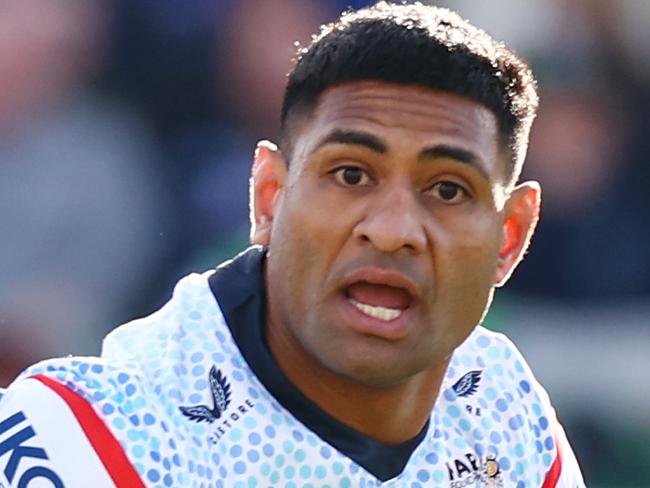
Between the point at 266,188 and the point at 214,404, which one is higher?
the point at 266,188

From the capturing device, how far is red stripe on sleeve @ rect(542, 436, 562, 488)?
3.72 meters

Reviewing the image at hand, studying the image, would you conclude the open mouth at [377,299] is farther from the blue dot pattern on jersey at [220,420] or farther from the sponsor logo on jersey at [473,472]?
the sponsor logo on jersey at [473,472]

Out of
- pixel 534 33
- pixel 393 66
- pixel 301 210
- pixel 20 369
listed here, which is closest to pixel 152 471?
pixel 301 210

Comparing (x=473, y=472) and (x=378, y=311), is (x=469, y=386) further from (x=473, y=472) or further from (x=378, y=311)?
(x=378, y=311)

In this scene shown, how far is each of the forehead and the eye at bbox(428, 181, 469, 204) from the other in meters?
0.07

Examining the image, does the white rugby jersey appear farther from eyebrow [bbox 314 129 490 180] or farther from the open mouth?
eyebrow [bbox 314 129 490 180]

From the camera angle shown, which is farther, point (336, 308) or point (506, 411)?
point (506, 411)

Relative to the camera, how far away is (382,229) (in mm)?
3221

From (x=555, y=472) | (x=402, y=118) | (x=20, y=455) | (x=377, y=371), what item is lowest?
(x=20, y=455)

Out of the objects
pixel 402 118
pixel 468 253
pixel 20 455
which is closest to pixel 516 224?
pixel 468 253

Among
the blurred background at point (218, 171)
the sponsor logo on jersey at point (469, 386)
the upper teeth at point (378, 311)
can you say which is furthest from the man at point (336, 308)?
the blurred background at point (218, 171)

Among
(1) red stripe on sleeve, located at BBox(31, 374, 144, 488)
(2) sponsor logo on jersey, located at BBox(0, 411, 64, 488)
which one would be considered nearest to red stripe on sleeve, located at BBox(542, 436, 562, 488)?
(1) red stripe on sleeve, located at BBox(31, 374, 144, 488)

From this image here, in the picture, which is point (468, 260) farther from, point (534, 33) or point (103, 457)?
point (534, 33)

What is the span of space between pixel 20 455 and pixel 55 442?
64 mm
